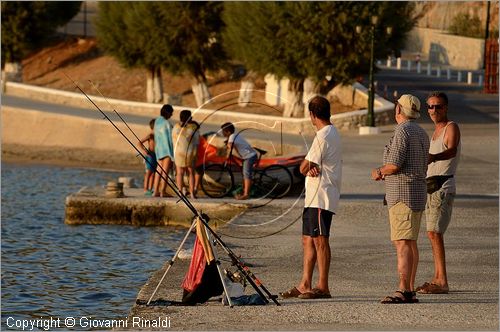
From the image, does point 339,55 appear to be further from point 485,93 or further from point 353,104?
point 485,93

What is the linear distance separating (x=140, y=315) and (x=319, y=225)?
1.85m

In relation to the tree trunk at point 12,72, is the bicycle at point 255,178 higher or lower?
lower

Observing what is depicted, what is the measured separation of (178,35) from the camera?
49938 mm

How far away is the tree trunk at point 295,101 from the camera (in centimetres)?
4356

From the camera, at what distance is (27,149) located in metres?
41.6

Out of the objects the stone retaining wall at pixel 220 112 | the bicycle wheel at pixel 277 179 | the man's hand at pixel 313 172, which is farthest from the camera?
the stone retaining wall at pixel 220 112

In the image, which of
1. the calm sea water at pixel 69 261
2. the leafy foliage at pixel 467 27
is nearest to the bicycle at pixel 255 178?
the calm sea water at pixel 69 261

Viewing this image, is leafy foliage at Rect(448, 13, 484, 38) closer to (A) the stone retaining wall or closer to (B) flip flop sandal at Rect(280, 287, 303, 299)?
(A) the stone retaining wall

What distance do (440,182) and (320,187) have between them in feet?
4.57

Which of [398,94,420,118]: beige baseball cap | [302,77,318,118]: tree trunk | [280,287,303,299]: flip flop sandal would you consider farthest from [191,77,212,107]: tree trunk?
[398,94,420,118]: beige baseball cap

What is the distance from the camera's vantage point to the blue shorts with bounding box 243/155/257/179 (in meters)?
22.0

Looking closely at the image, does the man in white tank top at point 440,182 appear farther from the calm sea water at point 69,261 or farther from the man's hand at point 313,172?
the calm sea water at point 69,261

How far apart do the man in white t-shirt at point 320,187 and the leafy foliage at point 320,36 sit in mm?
28283

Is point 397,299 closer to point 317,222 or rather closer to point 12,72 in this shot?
point 317,222
